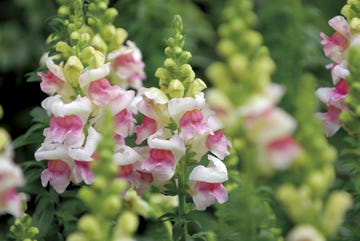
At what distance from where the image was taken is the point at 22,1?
436cm

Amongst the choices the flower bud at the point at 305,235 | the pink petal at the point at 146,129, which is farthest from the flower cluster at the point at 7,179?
the pink petal at the point at 146,129

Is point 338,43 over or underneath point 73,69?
over

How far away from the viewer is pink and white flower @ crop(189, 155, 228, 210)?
225cm

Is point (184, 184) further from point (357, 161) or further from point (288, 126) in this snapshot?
point (288, 126)

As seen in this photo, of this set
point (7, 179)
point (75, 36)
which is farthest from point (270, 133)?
point (75, 36)

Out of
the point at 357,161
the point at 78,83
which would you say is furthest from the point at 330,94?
the point at 78,83

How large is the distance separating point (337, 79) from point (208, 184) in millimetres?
481

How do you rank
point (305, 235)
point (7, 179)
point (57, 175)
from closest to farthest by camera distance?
point (305, 235), point (7, 179), point (57, 175)

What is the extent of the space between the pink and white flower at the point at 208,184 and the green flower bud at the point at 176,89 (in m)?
0.19

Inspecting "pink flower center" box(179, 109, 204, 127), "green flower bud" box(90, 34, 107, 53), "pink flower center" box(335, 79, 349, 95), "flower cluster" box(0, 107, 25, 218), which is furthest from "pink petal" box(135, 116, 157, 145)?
"flower cluster" box(0, 107, 25, 218)

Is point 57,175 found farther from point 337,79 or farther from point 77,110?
point 337,79

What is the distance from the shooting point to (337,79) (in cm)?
246

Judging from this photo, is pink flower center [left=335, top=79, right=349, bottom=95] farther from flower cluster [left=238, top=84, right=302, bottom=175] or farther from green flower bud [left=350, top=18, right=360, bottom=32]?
flower cluster [left=238, top=84, right=302, bottom=175]

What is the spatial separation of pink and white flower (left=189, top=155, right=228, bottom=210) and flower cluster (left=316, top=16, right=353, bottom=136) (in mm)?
365
